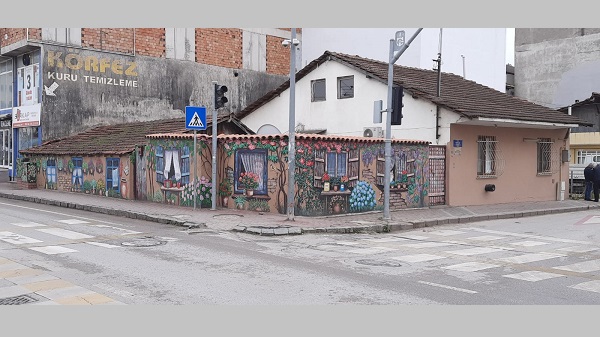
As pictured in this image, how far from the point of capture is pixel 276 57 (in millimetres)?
34344

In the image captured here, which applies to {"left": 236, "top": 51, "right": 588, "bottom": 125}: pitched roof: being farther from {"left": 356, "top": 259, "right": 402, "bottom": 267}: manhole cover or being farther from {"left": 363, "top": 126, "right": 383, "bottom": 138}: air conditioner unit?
{"left": 356, "top": 259, "right": 402, "bottom": 267}: manhole cover

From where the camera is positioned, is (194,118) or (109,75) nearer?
(194,118)

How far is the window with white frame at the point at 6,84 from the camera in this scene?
91.1ft

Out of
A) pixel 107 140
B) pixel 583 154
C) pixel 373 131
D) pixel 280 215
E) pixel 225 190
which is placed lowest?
pixel 280 215

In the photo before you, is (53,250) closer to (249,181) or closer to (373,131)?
(249,181)

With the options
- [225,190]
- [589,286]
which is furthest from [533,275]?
[225,190]

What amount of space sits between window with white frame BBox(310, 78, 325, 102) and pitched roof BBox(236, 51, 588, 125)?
576 millimetres

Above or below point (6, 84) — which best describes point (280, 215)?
below

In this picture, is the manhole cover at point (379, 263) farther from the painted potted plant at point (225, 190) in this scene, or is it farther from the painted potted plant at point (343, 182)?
the painted potted plant at point (225, 190)

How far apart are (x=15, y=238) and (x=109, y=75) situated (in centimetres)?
1778

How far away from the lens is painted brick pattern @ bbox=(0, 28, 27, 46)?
25.1 m

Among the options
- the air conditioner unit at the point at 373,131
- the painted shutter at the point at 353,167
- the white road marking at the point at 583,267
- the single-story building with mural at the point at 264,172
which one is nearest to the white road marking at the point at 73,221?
the single-story building with mural at the point at 264,172

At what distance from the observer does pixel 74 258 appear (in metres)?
9.17

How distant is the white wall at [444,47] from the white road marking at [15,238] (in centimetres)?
2773
